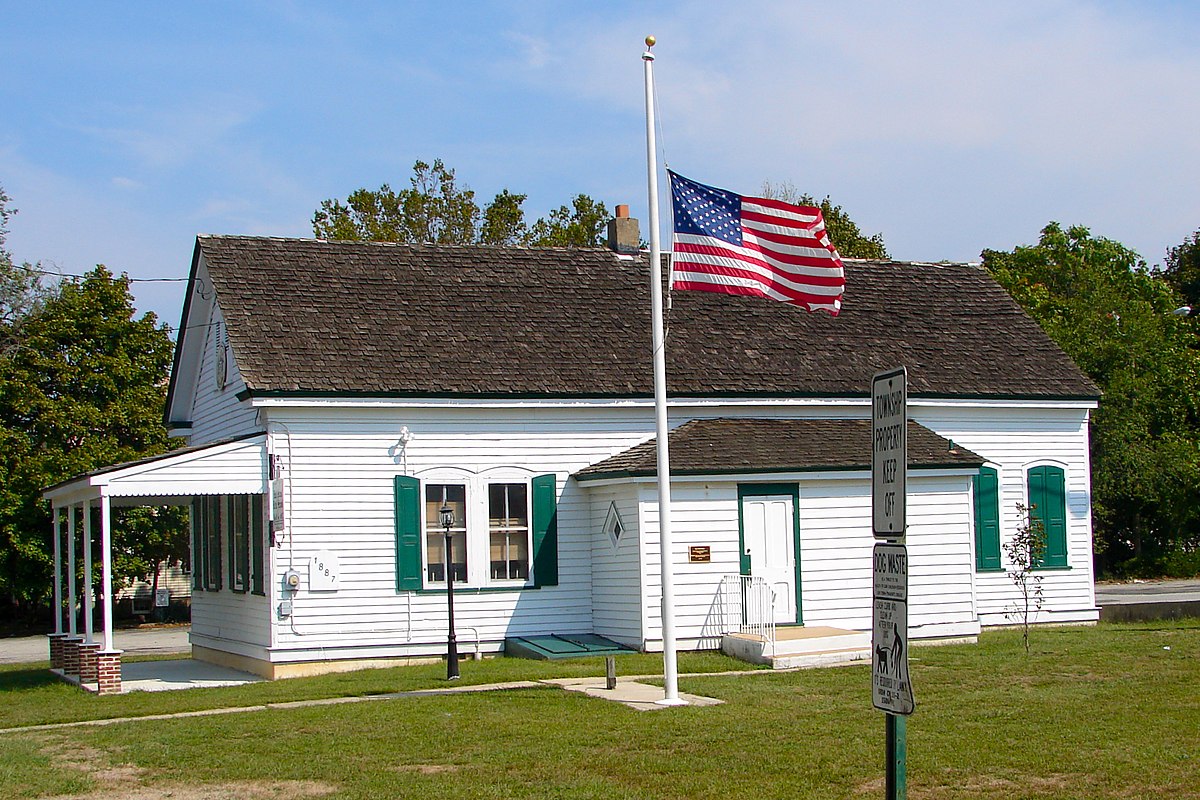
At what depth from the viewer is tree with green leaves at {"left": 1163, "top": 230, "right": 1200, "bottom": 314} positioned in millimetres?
53938

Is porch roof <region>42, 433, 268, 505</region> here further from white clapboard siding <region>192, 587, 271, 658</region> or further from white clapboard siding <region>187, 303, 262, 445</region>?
white clapboard siding <region>192, 587, 271, 658</region>

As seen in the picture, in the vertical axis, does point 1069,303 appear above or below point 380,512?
above

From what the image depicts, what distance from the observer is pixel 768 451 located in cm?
2061

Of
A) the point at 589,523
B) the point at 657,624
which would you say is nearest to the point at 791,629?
the point at 657,624

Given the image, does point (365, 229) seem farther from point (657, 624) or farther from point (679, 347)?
point (657, 624)

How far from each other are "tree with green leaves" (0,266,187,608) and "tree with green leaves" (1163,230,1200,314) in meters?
38.5

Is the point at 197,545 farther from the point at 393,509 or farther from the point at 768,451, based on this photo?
the point at 768,451

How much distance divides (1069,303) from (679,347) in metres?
23.1

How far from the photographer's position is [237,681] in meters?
19.6

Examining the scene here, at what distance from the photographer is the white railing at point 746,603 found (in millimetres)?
19516

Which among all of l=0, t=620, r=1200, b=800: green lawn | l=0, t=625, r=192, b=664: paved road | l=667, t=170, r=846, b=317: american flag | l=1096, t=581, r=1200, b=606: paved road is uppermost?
l=667, t=170, r=846, b=317: american flag

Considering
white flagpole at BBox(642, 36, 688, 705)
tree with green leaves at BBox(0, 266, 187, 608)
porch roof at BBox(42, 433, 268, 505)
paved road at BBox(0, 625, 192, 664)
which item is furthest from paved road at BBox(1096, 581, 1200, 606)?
tree with green leaves at BBox(0, 266, 187, 608)

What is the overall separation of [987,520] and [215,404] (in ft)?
43.6

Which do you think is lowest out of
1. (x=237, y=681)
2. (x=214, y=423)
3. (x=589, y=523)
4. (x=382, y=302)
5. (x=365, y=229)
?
(x=237, y=681)
